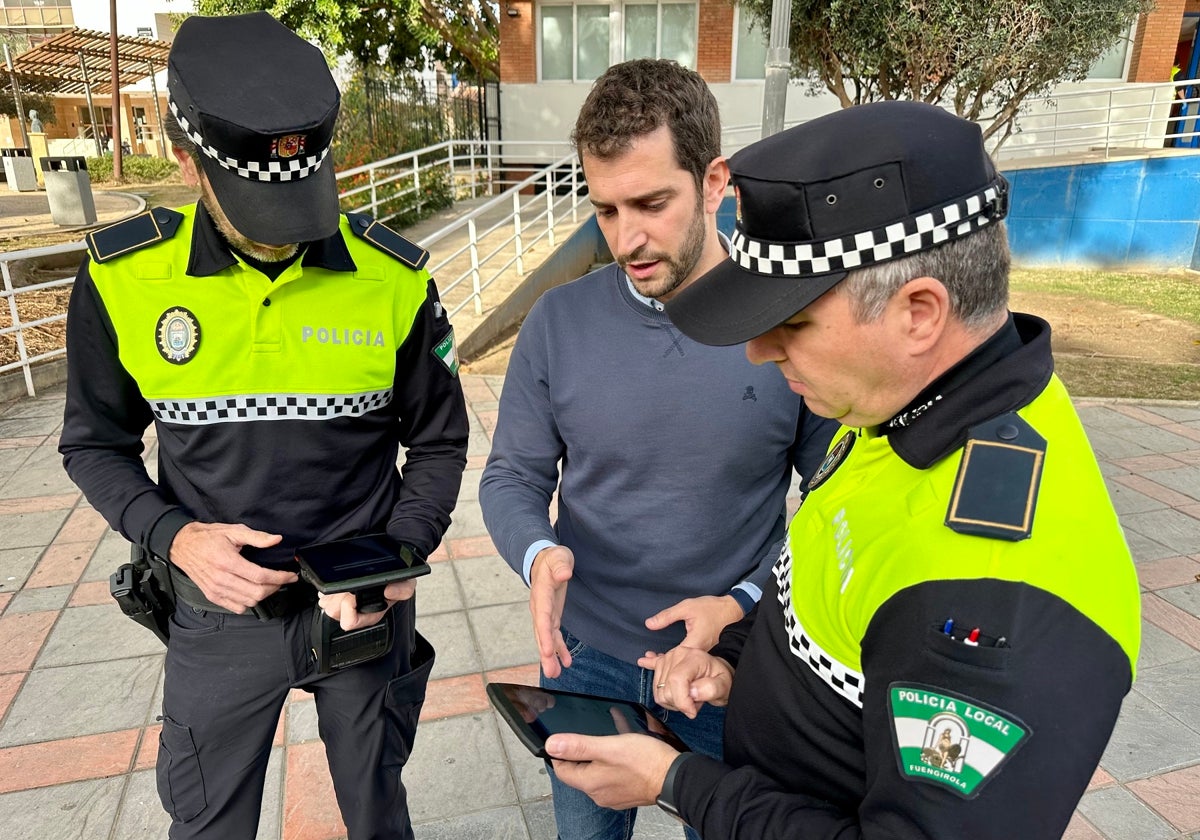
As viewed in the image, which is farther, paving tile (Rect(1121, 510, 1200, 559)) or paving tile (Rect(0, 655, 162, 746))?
paving tile (Rect(1121, 510, 1200, 559))

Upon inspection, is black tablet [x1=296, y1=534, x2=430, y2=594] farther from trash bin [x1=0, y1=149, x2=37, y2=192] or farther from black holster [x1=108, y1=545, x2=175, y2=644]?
trash bin [x1=0, y1=149, x2=37, y2=192]

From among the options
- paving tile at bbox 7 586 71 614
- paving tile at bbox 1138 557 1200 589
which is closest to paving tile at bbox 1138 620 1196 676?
paving tile at bbox 1138 557 1200 589

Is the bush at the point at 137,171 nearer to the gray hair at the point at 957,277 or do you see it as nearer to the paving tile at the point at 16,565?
the paving tile at the point at 16,565

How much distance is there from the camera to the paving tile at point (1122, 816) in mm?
2346

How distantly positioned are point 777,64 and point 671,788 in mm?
5808

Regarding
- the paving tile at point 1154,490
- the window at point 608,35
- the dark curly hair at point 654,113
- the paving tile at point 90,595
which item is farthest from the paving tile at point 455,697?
the window at point 608,35

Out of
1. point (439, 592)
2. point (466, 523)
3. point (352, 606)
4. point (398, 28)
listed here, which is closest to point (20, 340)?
point (466, 523)

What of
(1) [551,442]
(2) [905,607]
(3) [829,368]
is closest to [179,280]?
(1) [551,442]

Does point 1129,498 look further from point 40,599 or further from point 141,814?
point 40,599

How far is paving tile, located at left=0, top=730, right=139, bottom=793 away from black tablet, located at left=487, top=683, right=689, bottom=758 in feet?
6.65

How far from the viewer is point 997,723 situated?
28.7 inches

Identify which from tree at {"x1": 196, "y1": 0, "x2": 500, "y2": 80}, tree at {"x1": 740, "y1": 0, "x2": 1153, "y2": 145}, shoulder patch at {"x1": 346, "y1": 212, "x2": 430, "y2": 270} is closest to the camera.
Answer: shoulder patch at {"x1": 346, "y1": 212, "x2": 430, "y2": 270}

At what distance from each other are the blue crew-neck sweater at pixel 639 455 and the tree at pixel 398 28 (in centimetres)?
1402

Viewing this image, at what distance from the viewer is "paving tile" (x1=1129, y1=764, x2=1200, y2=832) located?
2.39 m
